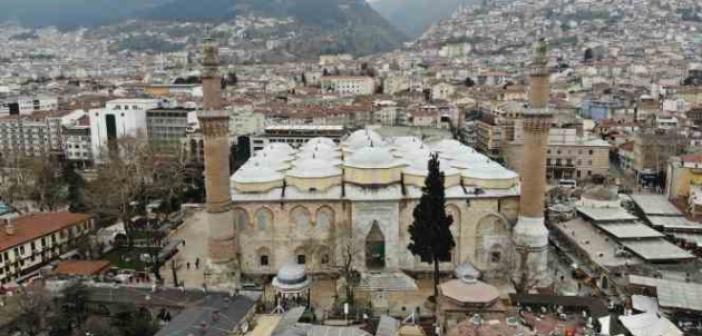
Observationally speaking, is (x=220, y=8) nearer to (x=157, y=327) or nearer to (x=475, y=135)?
(x=475, y=135)

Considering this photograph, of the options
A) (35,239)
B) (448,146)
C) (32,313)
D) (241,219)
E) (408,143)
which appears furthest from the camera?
(408,143)

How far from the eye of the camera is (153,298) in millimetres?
18312

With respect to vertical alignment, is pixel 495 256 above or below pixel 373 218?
below

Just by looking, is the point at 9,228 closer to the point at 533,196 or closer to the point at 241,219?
the point at 241,219

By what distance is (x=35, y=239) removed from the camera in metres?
23.4

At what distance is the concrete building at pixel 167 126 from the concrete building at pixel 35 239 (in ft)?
65.3

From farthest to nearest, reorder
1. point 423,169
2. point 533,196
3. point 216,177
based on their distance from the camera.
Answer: point 423,169, point 533,196, point 216,177

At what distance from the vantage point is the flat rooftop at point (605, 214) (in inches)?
984

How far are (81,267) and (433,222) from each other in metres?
12.4

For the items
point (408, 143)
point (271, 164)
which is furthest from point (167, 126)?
point (271, 164)

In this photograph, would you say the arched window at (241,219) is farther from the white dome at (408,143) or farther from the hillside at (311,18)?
the hillside at (311,18)

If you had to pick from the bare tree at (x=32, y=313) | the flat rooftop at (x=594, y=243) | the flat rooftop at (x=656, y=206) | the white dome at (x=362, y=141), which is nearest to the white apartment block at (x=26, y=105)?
the white dome at (x=362, y=141)

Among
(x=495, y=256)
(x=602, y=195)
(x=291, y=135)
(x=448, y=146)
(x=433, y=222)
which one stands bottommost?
(x=495, y=256)

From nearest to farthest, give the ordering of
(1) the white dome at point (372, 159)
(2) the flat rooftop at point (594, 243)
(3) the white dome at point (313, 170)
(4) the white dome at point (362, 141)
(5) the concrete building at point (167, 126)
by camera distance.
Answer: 1. (2) the flat rooftop at point (594, 243)
2. (1) the white dome at point (372, 159)
3. (3) the white dome at point (313, 170)
4. (4) the white dome at point (362, 141)
5. (5) the concrete building at point (167, 126)
